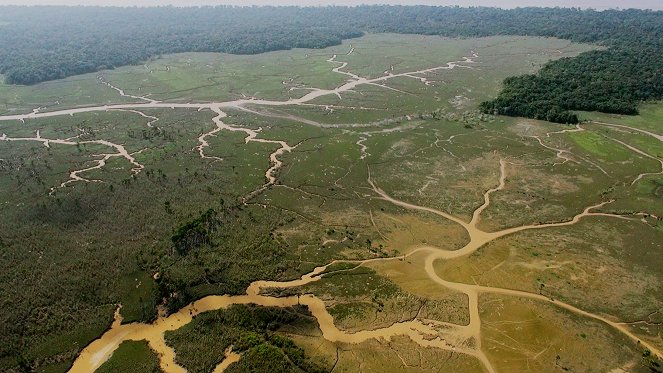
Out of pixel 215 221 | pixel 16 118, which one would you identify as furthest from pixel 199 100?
pixel 215 221

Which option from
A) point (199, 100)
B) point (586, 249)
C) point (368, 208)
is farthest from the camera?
point (199, 100)

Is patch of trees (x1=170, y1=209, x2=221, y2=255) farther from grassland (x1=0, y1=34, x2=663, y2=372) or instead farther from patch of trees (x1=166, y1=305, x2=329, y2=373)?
patch of trees (x1=166, y1=305, x2=329, y2=373)

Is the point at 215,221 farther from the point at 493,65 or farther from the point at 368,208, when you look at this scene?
the point at 493,65

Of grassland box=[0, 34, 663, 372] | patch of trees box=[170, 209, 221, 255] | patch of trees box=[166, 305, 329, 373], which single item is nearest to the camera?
patch of trees box=[166, 305, 329, 373]

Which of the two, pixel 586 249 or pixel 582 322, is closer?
pixel 582 322

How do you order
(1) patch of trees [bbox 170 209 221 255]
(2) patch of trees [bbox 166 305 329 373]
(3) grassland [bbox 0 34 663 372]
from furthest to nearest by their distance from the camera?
1. (1) patch of trees [bbox 170 209 221 255]
2. (3) grassland [bbox 0 34 663 372]
3. (2) patch of trees [bbox 166 305 329 373]

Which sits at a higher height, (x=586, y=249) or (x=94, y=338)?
(x=586, y=249)

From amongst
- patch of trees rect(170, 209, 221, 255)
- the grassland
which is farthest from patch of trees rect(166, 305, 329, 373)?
patch of trees rect(170, 209, 221, 255)

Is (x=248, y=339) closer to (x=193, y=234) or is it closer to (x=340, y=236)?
(x=193, y=234)
